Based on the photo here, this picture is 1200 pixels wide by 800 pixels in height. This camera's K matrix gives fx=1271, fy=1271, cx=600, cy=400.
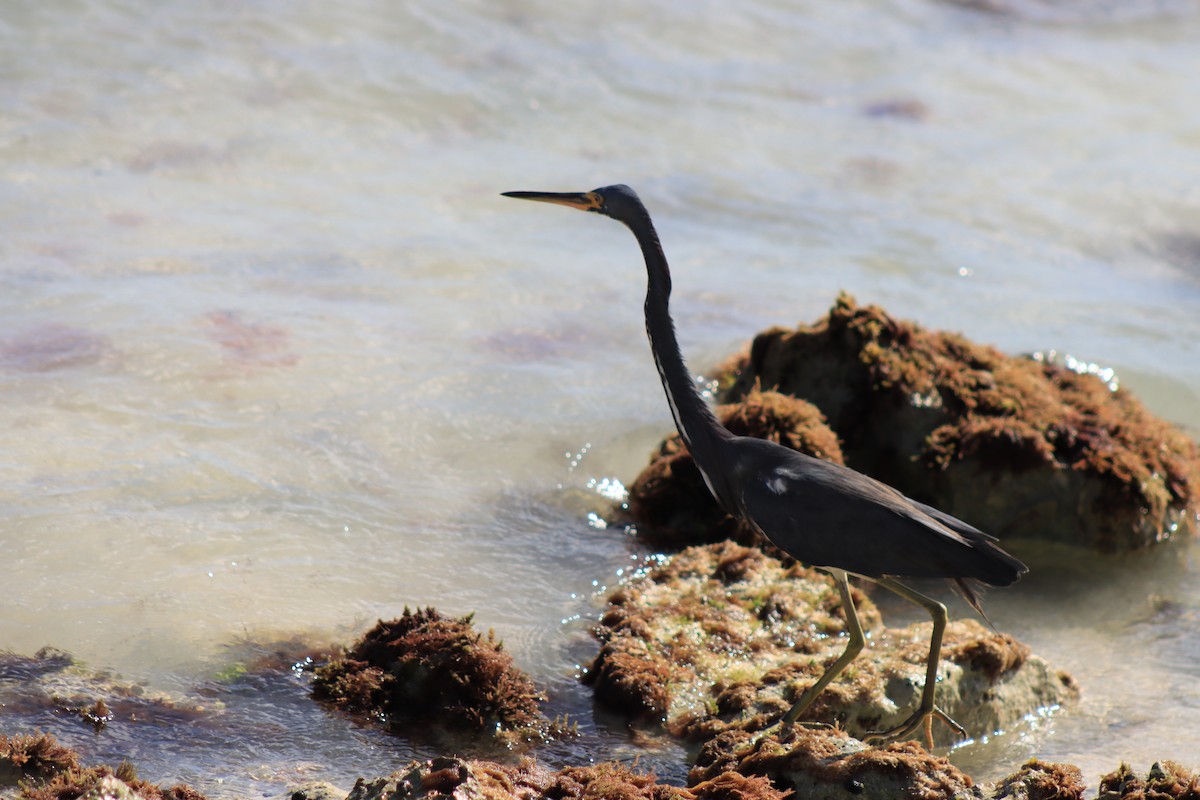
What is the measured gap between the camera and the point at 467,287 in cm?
916

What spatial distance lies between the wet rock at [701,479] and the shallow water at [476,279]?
1.26 feet

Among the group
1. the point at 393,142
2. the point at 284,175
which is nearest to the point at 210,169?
the point at 284,175

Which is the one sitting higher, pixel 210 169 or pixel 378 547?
pixel 210 169

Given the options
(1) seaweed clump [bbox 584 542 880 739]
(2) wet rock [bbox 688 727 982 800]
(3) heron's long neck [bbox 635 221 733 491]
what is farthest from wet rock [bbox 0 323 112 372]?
(2) wet rock [bbox 688 727 982 800]

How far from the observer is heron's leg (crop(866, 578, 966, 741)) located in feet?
13.9

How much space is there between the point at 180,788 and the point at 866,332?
13.8 ft

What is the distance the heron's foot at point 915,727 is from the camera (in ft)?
13.9

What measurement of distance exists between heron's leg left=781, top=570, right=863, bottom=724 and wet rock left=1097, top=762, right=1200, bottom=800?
0.90 metres

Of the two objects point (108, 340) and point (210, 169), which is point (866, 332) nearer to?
point (108, 340)

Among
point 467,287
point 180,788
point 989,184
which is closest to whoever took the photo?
point 180,788

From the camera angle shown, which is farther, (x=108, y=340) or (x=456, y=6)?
(x=456, y=6)

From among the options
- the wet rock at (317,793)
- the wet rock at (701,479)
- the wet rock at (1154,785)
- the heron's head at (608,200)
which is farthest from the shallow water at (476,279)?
the heron's head at (608,200)

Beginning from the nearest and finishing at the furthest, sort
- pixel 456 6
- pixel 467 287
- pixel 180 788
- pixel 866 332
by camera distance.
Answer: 1. pixel 180 788
2. pixel 866 332
3. pixel 467 287
4. pixel 456 6

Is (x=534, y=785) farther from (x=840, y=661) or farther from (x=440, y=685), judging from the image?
(x=840, y=661)
